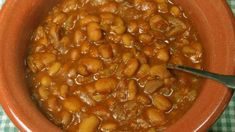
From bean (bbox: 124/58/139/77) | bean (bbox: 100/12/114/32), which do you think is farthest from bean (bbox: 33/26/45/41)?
bean (bbox: 124/58/139/77)

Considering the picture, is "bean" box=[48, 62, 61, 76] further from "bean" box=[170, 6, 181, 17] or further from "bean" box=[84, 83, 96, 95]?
"bean" box=[170, 6, 181, 17]

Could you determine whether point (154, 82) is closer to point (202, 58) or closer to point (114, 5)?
point (202, 58)

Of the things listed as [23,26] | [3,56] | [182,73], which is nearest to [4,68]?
[3,56]

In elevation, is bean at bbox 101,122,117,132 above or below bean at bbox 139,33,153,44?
below

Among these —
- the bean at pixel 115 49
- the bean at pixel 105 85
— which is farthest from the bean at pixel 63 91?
the bean at pixel 115 49

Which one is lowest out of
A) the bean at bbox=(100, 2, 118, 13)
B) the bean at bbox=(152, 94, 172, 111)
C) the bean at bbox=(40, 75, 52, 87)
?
the bean at bbox=(152, 94, 172, 111)

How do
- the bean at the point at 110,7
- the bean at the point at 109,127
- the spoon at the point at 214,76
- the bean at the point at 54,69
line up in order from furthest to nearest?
the bean at the point at 110,7 → the bean at the point at 54,69 → the bean at the point at 109,127 → the spoon at the point at 214,76

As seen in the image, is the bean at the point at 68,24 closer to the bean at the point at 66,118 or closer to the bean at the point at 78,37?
the bean at the point at 78,37
